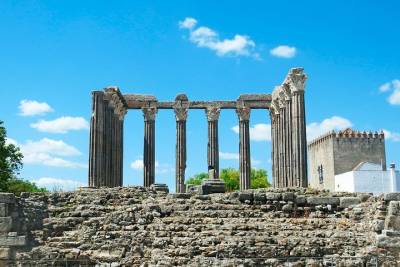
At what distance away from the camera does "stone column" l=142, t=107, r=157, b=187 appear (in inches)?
1454

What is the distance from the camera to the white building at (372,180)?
5031 centimetres

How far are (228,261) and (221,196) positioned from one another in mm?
5631

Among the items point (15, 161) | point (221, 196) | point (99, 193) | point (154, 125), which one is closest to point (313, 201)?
point (221, 196)

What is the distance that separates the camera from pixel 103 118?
31.7m

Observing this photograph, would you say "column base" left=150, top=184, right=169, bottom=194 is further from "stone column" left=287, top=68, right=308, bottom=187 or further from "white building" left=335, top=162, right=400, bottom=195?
"white building" left=335, top=162, right=400, bottom=195

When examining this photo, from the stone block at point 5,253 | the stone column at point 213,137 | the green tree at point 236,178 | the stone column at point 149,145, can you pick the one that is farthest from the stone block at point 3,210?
the green tree at point 236,178

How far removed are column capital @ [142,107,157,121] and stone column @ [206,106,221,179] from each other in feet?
11.0

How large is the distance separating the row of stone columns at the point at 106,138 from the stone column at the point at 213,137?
214 inches

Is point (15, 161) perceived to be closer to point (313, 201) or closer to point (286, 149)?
point (286, 149)

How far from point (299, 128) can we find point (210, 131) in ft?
28.5

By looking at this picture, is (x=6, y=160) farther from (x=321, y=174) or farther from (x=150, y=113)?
(x=321, y=174)

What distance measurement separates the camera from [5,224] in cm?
1780

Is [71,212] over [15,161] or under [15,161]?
under

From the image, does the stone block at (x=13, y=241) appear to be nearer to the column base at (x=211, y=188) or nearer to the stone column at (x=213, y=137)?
the column base at (x=211, y=188)
